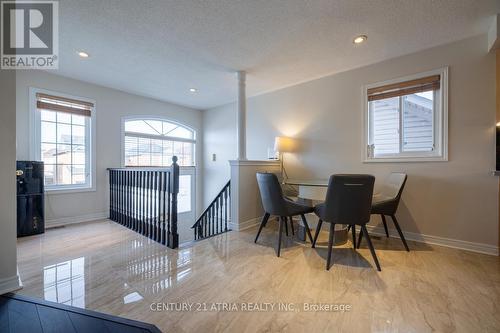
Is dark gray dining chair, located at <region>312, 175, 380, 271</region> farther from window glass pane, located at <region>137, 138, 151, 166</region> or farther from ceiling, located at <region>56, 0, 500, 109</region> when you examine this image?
window glass pane, located at <region>137, 138, 151, 166</region>

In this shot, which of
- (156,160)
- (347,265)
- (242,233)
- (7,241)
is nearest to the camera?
(7,241)

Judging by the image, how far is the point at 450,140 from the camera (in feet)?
8.13

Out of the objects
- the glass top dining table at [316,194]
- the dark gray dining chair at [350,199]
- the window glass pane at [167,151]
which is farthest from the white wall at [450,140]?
the window glass pane at [167,151]

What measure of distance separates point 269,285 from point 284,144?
2439mm

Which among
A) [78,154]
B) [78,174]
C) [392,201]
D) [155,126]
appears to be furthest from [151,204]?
[392,201]

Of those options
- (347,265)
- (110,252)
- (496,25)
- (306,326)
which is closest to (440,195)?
(347,265)

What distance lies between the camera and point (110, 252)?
2352 millimetres

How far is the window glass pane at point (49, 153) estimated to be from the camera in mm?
3270

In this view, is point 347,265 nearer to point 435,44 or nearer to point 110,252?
point 110,252

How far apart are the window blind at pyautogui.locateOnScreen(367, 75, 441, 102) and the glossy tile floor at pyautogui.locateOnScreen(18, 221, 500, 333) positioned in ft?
6.43

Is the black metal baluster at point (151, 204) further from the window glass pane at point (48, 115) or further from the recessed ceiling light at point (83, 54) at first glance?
the window glass pane at point (48, 115)

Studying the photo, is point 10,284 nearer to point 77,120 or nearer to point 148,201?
point 148,201

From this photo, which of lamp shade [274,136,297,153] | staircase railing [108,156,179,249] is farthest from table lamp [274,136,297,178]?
staircase railing [108,156,179,249]

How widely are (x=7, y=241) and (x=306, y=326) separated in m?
2.30
